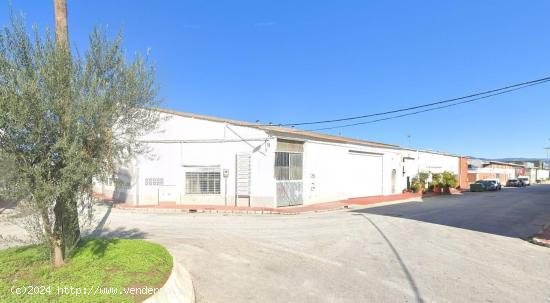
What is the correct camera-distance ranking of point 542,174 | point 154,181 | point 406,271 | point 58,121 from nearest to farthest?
point 58,121
point 406,271
point 154,181
point 542,174

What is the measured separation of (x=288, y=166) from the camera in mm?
23391

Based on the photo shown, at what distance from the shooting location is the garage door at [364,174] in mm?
30125

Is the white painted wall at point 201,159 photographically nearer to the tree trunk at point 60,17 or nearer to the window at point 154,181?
the window at point 154,181

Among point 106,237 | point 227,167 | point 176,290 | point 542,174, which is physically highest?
point 227,167

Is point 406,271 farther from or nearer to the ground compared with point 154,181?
nearer to the ground

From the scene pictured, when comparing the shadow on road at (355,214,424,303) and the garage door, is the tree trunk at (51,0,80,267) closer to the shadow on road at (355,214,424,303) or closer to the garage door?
the shadow on road at (355,214,424,303)

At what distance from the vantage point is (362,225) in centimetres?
1527

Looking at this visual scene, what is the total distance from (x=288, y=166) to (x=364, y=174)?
10.7m

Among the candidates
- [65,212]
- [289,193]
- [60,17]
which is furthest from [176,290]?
[289,193]

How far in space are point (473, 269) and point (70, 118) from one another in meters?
8.43

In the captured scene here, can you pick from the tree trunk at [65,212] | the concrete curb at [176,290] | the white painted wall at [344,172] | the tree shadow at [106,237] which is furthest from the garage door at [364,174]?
the tree trunk at [65,212]

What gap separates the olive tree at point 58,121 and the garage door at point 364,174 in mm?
24295

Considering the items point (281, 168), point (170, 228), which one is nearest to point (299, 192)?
point (281, 168)

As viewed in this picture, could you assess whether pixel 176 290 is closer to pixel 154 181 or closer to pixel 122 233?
pixel 122 233
